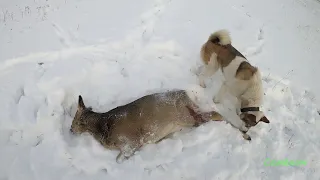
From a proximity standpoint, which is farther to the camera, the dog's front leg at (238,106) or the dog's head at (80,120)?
the dog's front leg at (238,106)

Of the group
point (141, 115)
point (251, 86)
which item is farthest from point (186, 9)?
point (141, 115)

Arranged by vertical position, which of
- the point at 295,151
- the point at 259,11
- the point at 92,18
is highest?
the point at 92,18

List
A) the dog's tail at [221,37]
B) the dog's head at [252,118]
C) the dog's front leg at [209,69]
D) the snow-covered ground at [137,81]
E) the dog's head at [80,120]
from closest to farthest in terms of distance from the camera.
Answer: the snow-covered ground at [137,81] → the dog's head at [80,120] → the dog's head at [252,118] → the dog's tail at [221,37] → the dog's front leg at [209,69]

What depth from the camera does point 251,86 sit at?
525 cm

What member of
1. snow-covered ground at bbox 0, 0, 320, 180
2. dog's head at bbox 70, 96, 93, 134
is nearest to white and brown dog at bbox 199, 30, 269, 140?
snow-covered ground at bbox 0, 0, 320, 180

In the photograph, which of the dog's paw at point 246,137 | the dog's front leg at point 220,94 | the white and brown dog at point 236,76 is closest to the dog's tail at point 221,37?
the white and brown dog at point 236,76

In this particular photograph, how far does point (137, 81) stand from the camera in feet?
18.6

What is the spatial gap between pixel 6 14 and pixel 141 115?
3685 millimetres

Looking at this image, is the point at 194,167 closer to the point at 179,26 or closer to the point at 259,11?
the point at 179,26

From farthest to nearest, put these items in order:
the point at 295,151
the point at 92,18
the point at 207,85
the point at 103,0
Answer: the point at 103,0 → the point at 92,18 → the point at 207,85 → the point at 295,151

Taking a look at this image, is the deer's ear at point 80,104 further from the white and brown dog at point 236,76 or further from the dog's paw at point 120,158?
the white and brown dog at point 236,76

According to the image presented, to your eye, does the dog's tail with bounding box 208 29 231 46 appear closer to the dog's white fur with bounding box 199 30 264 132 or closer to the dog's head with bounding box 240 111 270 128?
the dog's white fur with bounding box 199 30 264 132

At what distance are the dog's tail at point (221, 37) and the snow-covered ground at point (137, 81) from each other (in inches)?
32.2

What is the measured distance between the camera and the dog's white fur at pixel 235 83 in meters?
5.24
